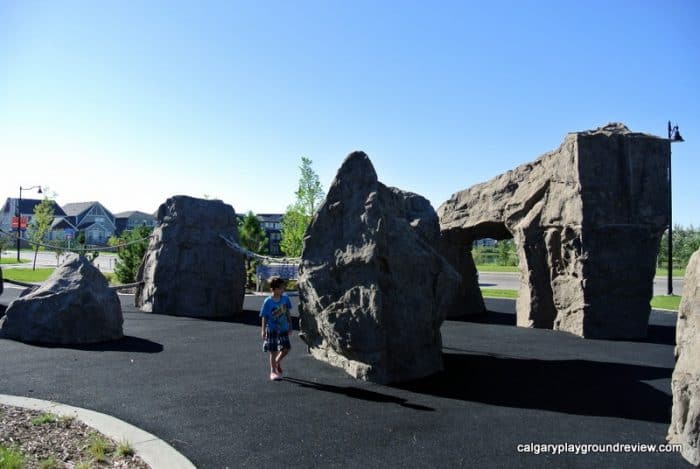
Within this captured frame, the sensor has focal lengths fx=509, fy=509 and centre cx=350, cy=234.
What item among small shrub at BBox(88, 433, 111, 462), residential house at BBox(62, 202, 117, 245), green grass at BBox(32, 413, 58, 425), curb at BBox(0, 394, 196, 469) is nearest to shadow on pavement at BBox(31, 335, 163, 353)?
curb at BBox(0, 394, 196, 469)

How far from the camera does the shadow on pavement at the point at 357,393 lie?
219 inches

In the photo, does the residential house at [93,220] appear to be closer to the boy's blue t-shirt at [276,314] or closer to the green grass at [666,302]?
the green grass at [666,302]

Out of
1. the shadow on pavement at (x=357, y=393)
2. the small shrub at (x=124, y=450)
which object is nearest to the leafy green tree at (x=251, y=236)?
the shadow on pavement at (x=357, y=393)

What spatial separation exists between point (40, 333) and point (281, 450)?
623 cm

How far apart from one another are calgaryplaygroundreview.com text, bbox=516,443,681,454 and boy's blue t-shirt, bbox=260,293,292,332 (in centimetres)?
329

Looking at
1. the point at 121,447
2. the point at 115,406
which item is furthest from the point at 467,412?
the point at 115,406

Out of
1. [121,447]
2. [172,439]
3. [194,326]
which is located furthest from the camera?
[194,326]

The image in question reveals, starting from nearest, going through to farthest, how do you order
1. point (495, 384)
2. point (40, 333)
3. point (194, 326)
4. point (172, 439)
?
point (172, 439) < point (495, 384) < point (40, 333) < point (194, 326)

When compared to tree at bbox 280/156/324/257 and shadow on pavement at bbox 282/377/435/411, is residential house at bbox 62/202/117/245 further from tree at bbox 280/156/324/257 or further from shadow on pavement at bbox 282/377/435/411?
shadow on pavement at bbox 282/377/435/411

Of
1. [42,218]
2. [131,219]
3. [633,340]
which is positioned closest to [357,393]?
[633,340]

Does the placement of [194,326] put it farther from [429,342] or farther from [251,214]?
[251,214]

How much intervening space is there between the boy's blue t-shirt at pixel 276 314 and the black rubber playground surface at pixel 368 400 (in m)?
0.69

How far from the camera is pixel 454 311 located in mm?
12938

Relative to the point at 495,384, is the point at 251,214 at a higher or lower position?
higher
